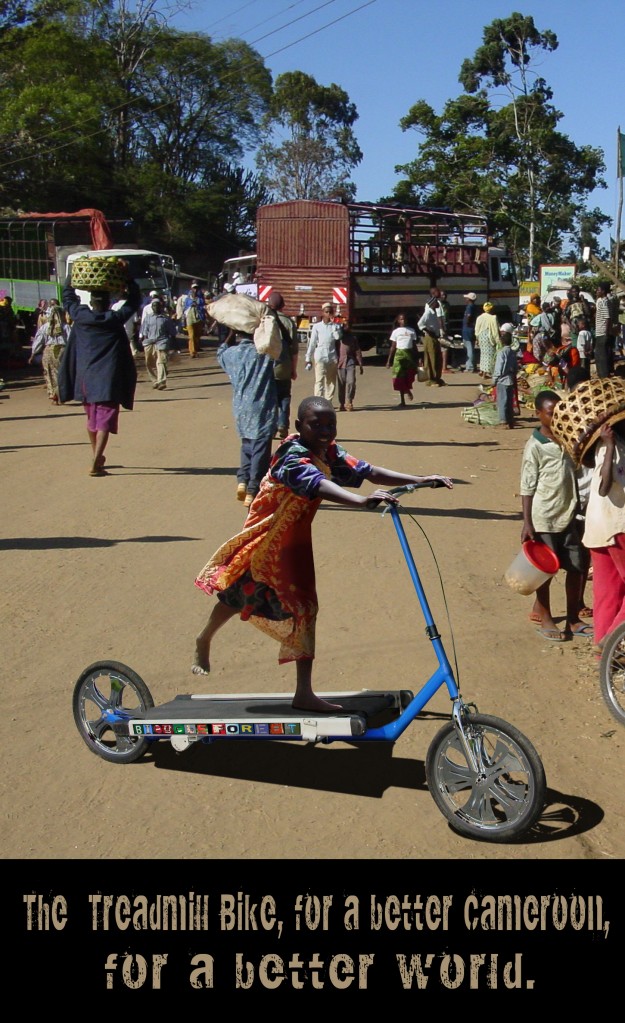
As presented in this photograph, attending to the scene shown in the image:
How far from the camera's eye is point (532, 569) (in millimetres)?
6293

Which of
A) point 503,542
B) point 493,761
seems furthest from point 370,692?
point 503,542

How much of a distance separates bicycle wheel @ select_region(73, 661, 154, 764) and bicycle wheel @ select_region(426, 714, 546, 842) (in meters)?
1.36

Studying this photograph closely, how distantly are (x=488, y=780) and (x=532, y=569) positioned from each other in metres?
2.57

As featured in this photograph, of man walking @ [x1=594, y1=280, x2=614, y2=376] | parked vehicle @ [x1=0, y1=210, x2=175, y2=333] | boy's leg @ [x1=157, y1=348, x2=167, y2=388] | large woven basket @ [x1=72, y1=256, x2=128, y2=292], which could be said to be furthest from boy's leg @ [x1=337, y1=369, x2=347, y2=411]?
parked vehicle @ [x1=0, y1=210, x2=175, y2=333]

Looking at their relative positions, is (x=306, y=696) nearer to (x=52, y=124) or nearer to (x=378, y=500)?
(x=378, y=500)

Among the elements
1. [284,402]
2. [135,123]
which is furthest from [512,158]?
[284,402]

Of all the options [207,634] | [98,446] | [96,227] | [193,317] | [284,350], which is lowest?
[207,634]

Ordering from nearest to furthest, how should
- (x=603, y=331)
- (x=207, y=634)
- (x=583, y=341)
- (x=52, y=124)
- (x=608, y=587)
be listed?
(x=207, y=634)
(x=608, y=587)
(x=603, y=331)
(x=583, y=341)
(x=52, y=124)

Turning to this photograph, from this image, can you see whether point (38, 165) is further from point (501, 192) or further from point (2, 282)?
point (501, 192)

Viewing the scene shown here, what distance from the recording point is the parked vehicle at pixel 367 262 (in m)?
26.9

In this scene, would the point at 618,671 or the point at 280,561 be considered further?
the point at 618,671

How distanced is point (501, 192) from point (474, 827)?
143 ft

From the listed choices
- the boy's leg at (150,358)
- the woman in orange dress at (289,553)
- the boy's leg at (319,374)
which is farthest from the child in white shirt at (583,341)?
the woman in orange dress at (289,553)

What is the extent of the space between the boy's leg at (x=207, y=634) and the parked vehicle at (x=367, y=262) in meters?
21.7
